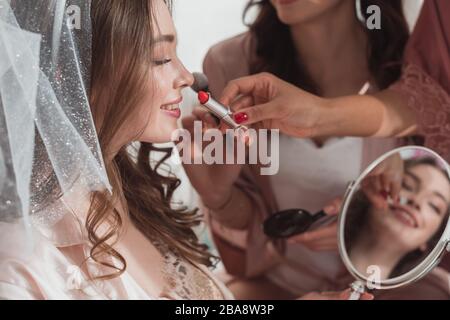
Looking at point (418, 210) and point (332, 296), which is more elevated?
point (418, 210)

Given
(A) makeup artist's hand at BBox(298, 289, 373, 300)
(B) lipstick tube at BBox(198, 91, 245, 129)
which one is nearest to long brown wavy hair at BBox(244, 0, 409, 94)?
(B) lipstick tube at BBox(198, 91, 245, 129)

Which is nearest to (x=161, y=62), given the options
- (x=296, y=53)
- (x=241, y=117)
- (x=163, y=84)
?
(x=163, y=84)

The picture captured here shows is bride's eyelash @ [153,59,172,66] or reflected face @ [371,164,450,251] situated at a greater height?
bride's eyelash @ [153,59,172,66]

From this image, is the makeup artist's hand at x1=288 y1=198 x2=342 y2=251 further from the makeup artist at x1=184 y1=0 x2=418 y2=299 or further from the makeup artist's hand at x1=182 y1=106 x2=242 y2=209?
the makeup artist's hand at x1=182 y1=106 x2=242 y2=209

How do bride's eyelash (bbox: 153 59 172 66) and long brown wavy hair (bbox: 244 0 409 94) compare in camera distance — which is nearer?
bride's eyelash (bbox: 153 59 172 66)

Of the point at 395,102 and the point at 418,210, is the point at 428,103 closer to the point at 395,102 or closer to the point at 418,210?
the point at 395,102

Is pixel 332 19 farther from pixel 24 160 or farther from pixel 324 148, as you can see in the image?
pixel 24 160

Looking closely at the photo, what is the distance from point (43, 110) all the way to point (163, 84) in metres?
0.15

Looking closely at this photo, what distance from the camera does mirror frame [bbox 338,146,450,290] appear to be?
0.82 m

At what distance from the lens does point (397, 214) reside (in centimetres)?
89

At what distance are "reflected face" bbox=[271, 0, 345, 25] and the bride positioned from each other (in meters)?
0.17

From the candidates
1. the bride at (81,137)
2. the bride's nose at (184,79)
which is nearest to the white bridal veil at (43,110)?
the bride at (81,137)

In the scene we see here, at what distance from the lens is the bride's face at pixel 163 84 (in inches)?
28.7
